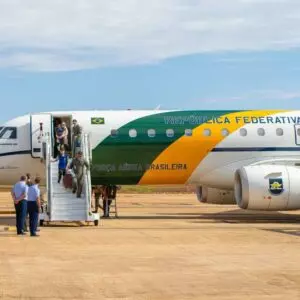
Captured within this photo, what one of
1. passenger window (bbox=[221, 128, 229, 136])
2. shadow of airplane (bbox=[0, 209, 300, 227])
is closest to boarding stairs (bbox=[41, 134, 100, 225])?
shadow of airplane (bbox=[0, 209, 300, 227])

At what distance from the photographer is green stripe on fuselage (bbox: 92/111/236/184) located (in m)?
27.2

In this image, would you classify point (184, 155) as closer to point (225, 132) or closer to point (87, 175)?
point (225, 132)

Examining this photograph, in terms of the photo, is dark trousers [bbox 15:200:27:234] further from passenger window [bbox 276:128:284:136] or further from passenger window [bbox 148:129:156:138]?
passenger window [bbox 276:128:284:136]

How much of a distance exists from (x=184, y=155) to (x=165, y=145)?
2.67ft

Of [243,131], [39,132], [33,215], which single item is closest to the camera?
[33,215]

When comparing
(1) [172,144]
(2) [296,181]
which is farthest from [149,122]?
(2) [296,181]

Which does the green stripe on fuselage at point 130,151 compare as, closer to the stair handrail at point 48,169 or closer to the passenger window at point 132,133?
the passenger window at point 132,133

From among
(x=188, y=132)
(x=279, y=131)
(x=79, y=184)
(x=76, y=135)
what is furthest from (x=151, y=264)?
(x=279, y=131)

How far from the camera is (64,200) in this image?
24.8m

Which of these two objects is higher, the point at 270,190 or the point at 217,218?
the point at 270,190

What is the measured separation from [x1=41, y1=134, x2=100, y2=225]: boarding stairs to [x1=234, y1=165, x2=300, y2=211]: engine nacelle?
5414 millimetres

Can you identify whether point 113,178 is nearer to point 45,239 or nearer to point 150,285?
point 45,239

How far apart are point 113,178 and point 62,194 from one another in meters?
2.99

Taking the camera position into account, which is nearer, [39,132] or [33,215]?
[33,215]
